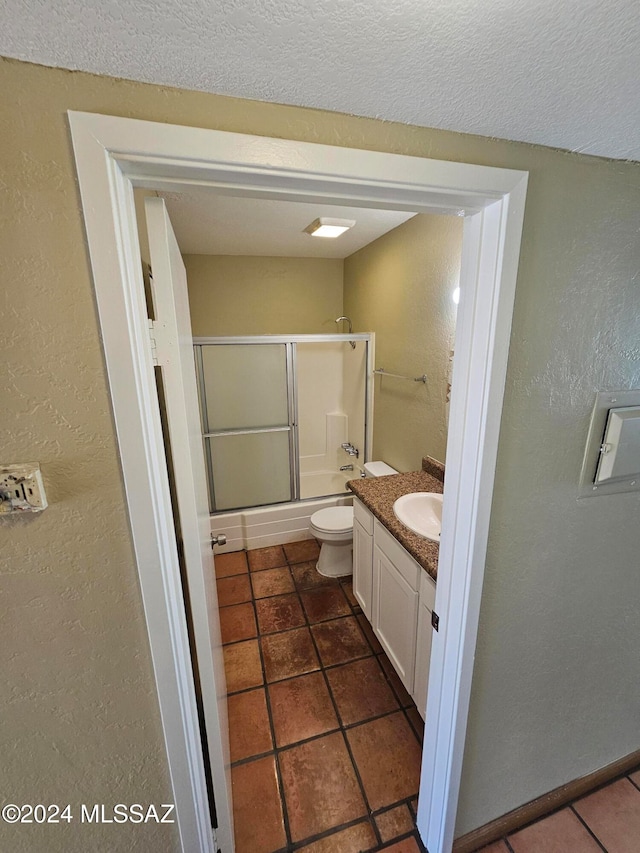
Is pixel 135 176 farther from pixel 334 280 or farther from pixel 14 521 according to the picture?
pixel 334 280

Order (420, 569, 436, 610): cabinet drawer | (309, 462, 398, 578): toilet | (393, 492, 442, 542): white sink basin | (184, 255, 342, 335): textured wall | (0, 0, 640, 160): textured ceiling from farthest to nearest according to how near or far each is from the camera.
Answer: 1. (184, 255, 342, 335): textured wall
2. (309, 462, 398, 578): toilet
3. (393, 492, 442, 542): white sink basin
4. (420, 569, 436, 610): cabinet drawer
5. (0, 0, 640, 160): textured ceiling

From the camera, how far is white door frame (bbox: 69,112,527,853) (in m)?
0.60

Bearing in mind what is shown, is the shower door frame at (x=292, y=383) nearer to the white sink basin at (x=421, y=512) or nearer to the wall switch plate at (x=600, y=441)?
the white sink basin at (x=421, y=512)

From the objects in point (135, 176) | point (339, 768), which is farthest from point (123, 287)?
point (339, 768)

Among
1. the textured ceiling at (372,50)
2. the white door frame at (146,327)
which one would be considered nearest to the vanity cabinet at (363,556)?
the white door frame at (146,327)

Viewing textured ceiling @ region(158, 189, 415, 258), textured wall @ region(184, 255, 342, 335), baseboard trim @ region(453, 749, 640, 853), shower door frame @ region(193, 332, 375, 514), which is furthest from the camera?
textured wall @ region(184, 255, 342, 335)

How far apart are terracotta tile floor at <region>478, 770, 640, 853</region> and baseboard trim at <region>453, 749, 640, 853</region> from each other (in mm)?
18

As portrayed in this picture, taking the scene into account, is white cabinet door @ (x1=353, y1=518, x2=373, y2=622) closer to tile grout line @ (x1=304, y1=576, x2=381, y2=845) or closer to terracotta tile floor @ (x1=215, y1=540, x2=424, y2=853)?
terracotta tile floor @ (x1=215, y1=540, x2=424, y2=853)

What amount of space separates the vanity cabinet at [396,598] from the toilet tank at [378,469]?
64 centimetres

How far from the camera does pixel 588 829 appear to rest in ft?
4.19

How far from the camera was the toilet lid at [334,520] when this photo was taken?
2.43 meters

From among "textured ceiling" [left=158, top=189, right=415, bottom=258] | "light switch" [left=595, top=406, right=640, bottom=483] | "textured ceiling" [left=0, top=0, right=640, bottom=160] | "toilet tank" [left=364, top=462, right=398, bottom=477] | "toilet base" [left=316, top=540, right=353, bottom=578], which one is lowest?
"toilet base" [left=316, top=540, right=353, bottom=578]

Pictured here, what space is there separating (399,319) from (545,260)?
169 centimetres

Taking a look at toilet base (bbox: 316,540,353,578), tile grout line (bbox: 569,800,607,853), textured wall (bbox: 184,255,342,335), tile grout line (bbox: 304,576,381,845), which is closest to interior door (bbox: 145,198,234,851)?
tile grout line (bbox: 304,576,381,845)
